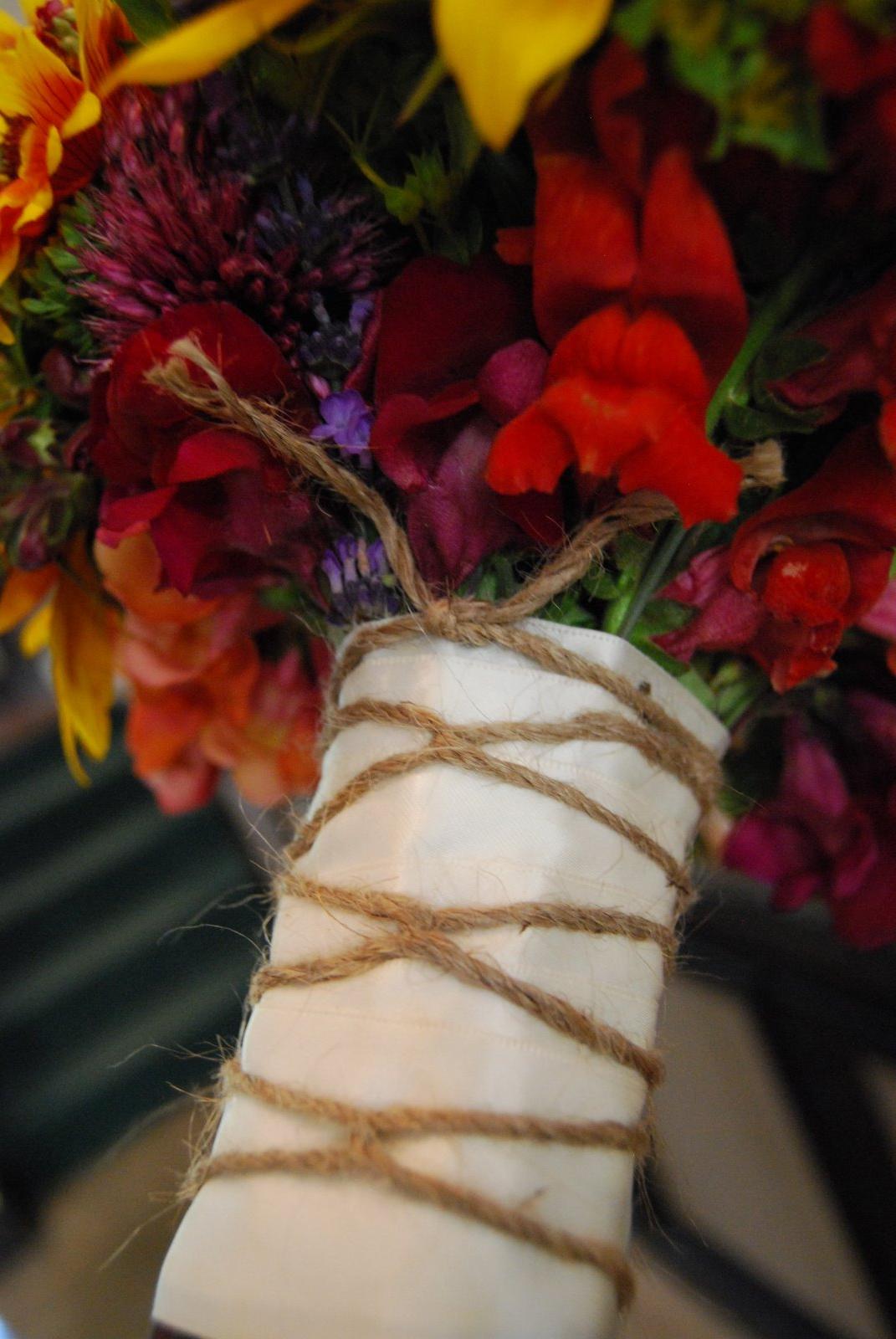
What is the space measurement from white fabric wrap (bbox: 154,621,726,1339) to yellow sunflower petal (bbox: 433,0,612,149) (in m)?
0.17

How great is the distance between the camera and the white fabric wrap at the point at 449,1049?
0.29m

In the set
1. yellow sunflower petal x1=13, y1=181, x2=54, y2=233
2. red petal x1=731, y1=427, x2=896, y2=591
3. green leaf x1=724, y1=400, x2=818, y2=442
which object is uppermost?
yellow sunflower petal x1=13, y1=181, x2=54, y2=233

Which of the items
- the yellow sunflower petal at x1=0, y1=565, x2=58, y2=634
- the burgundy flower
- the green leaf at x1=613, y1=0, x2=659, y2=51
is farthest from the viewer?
the yellow sunflower petal at x1=0, y1=565, x2=58, y2=634

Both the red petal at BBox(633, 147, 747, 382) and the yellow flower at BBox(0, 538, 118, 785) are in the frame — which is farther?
the yellow flower at BBox(0, 538, 118, 785)

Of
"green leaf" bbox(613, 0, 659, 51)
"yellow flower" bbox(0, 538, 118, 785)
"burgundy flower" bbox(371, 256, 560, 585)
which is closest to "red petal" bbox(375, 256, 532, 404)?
"burgundy flower" bbox(371, 256, 560, 585)

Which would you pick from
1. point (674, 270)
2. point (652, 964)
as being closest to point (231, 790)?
point (652, 964)

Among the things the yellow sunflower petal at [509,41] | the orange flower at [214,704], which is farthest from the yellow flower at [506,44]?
the orange flower at [214,704]

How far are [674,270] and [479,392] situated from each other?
0.08 m

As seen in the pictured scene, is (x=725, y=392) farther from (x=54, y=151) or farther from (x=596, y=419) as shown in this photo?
(x=54, y=151)

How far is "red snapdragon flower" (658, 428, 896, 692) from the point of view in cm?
33

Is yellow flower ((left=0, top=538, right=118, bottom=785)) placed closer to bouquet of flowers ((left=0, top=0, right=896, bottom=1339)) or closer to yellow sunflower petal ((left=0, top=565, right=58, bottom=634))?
yellow sunflower petal ((left=0, top=565, right=58, bottom=634))

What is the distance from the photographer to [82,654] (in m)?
0.51

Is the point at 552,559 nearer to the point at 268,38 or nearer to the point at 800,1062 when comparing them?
the point at 268,38

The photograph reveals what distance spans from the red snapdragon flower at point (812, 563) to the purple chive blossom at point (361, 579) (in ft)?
0.35
